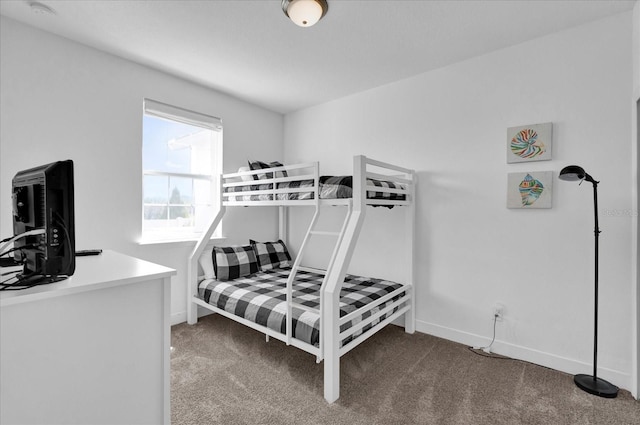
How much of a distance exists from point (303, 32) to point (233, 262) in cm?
216

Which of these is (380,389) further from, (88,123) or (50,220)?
(88,123)

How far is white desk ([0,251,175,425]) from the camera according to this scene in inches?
35.9

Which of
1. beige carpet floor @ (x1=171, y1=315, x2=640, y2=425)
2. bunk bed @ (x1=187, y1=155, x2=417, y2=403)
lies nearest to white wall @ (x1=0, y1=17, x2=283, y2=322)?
bunk bed @ (x1=187, y1=155, x2=417, y2=403)

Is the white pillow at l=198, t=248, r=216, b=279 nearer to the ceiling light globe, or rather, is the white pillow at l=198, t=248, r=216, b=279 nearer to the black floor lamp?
the ceiling light globe

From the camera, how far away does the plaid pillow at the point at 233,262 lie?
299cm

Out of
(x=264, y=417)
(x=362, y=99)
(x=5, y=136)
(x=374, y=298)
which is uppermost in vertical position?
(x=362, y=99)

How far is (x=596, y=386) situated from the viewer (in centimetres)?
193

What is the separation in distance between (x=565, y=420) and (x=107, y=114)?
3.82 meters

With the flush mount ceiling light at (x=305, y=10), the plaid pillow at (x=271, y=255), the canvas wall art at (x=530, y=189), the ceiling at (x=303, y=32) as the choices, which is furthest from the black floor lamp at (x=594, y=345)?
the plaid pillow at (x=271, y=255)

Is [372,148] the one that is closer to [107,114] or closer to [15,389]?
[107,114]

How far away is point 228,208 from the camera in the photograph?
3.50m

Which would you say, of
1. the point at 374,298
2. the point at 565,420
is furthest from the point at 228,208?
the point at 565,420

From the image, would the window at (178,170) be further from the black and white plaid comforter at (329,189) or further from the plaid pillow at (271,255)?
the plaid pillow at (271,255)

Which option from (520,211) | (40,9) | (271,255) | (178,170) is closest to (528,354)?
(520,211)
